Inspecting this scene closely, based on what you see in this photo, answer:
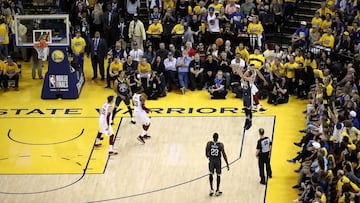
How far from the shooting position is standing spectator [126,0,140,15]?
103ft

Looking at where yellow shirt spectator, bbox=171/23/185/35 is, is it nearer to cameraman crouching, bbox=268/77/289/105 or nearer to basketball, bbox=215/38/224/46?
basketball, bbox=215/38/224/46

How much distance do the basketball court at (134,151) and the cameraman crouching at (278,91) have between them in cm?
24

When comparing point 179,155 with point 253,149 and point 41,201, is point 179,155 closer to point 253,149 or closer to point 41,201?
point 253,149

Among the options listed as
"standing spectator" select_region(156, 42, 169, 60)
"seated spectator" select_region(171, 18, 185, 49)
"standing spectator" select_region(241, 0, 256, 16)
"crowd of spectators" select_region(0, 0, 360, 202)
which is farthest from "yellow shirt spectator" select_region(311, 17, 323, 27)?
"standing spectator" select_region(156, 42, 169, 60)

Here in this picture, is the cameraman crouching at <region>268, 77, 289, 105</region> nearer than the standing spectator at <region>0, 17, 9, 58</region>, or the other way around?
the cameraman crouching at <region>268, 77, 289, 105</region>

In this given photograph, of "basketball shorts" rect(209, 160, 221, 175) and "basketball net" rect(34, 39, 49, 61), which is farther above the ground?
"basketball net" rect(34, 39, 49, 61)

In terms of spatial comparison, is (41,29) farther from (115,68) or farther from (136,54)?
(136,54)

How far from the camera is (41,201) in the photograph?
67.6 ft

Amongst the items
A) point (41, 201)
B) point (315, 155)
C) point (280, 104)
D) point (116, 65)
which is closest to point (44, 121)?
point (116, 65)

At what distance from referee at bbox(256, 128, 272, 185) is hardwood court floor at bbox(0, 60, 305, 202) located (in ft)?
1.08

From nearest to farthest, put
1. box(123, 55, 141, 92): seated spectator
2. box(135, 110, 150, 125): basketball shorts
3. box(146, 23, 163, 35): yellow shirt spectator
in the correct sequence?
box(135, 110, 150, 125): basketball shorts < box(123, 55, 141, 92): seated spectator < box(146, 23, 163, 35): yellow shirt spectator

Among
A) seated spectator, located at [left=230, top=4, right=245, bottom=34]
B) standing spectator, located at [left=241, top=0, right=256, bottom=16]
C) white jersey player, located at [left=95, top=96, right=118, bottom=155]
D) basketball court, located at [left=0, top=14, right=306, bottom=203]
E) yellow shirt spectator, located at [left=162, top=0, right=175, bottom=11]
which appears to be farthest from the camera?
yellow shirt spectator, located at [left=162, top=0, right=175, bottom=11]

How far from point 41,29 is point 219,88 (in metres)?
5.76

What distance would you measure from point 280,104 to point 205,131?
121 inches
